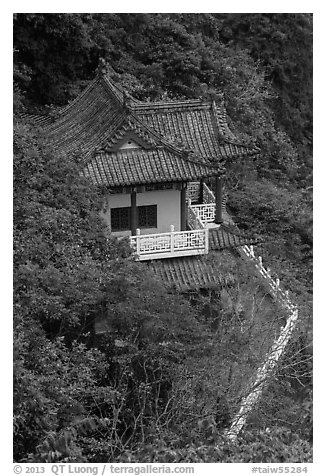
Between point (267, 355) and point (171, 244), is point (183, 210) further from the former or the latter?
point (267, 355)

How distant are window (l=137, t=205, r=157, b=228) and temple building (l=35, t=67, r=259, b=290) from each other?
0.02m

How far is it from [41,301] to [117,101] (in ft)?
24.7

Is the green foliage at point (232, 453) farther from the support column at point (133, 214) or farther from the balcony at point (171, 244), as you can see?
the support column at point (133, 214)

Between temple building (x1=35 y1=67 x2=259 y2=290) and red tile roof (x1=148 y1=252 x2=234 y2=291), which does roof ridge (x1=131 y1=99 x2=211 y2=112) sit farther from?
red tile roof (x1=148 y1=252 x2=234 y2=291)

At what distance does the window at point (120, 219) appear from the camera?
78.3 ft

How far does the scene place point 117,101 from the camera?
24.8 meters

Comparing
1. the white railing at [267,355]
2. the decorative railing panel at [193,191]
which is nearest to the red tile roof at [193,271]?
the white railing at [267,355]

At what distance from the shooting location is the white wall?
23891 mm

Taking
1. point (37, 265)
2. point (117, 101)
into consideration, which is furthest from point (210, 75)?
point (37, 265)

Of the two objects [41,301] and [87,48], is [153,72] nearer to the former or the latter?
[87,48]

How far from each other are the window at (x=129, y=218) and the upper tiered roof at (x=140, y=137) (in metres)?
1.05

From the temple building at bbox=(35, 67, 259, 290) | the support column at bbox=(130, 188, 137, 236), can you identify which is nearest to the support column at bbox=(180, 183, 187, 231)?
the temple building at bbox=(35, 67, 259, 290)

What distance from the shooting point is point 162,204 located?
24.3 meters
